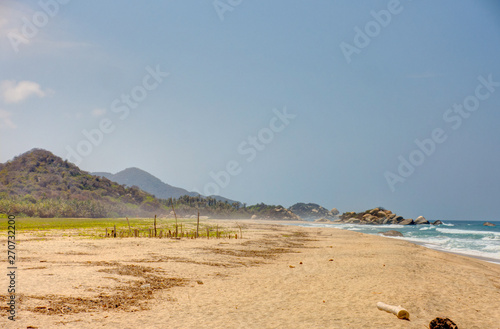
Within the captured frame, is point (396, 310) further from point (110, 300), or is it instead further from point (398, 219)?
point (398, 219)

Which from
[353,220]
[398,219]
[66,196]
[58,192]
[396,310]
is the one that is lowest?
[353,220]

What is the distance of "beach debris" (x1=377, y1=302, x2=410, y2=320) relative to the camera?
885 centimetres

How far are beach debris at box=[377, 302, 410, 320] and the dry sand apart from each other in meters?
0.15

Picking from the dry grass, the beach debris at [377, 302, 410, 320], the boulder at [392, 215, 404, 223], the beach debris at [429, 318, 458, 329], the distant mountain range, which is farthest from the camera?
the boulder at [392, 215, 404, 223]

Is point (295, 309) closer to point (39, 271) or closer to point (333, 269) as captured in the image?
point (333, 269)

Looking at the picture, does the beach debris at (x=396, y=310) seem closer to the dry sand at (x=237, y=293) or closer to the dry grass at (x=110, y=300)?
the dry sand at (x=237, y=293)

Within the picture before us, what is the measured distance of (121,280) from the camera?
1208cm

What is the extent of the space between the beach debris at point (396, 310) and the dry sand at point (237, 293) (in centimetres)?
15

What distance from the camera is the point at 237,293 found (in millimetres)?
11203

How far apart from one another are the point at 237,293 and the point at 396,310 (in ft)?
15.2

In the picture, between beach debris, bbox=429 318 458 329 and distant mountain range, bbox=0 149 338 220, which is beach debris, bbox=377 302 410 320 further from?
distant mountain range, bbox=0 149 338 220

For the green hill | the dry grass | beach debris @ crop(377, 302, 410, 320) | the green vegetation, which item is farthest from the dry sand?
the green hill

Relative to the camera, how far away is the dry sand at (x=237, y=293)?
332 inches

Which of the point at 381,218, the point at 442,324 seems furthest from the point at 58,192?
the point at 442,324
